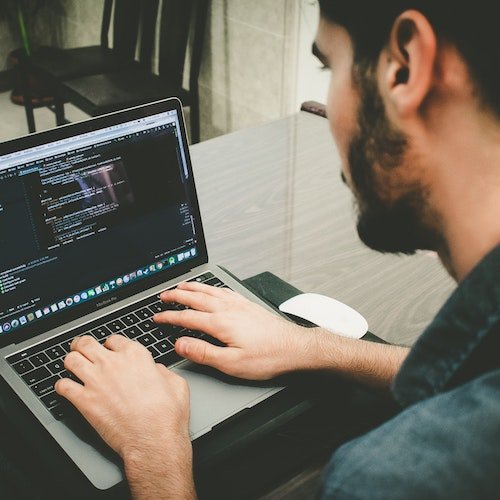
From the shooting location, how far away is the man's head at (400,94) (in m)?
0.55

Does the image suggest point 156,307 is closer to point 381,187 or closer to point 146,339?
point 146,339

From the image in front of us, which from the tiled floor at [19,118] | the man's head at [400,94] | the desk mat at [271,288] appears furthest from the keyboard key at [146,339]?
the tiled floor at [19,118]

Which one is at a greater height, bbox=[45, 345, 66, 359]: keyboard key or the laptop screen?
the laptop screen

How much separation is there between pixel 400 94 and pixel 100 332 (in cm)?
57

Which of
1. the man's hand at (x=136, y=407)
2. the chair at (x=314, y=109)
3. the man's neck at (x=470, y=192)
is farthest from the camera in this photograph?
the chair at (x=314, y=109)

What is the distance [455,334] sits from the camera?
1.87 ft

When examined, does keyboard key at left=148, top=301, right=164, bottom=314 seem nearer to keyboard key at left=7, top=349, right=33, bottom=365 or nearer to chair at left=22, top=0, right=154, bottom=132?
keyboard key at left=7, top=349, right=33, bottom=365

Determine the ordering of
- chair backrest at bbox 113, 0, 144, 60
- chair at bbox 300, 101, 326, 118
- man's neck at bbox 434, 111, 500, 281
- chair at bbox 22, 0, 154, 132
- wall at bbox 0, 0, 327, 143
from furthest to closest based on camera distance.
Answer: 1. chair backrest at bbox 113, 0, 144, 60
2. chair at bbox 22, 0, 154, 132
3. wall at bbox 0, 0, 327, 143
4. chair at bbox 300, 101, 326, 118
5. man's neck at bbox 434, 111, 500, 281

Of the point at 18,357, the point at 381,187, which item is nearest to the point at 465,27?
the point at 381,187

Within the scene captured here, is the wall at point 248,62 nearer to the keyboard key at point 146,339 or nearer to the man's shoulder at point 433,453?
the keyboard key at point 146,339

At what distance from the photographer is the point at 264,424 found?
840mm

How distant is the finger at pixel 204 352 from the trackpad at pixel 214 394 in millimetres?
25

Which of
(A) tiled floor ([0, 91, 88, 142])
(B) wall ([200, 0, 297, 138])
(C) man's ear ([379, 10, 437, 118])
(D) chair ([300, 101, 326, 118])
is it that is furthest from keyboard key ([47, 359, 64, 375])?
(A) tiled floor ([0, 91, 88, 142])

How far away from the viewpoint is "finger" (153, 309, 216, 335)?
0.91 m
